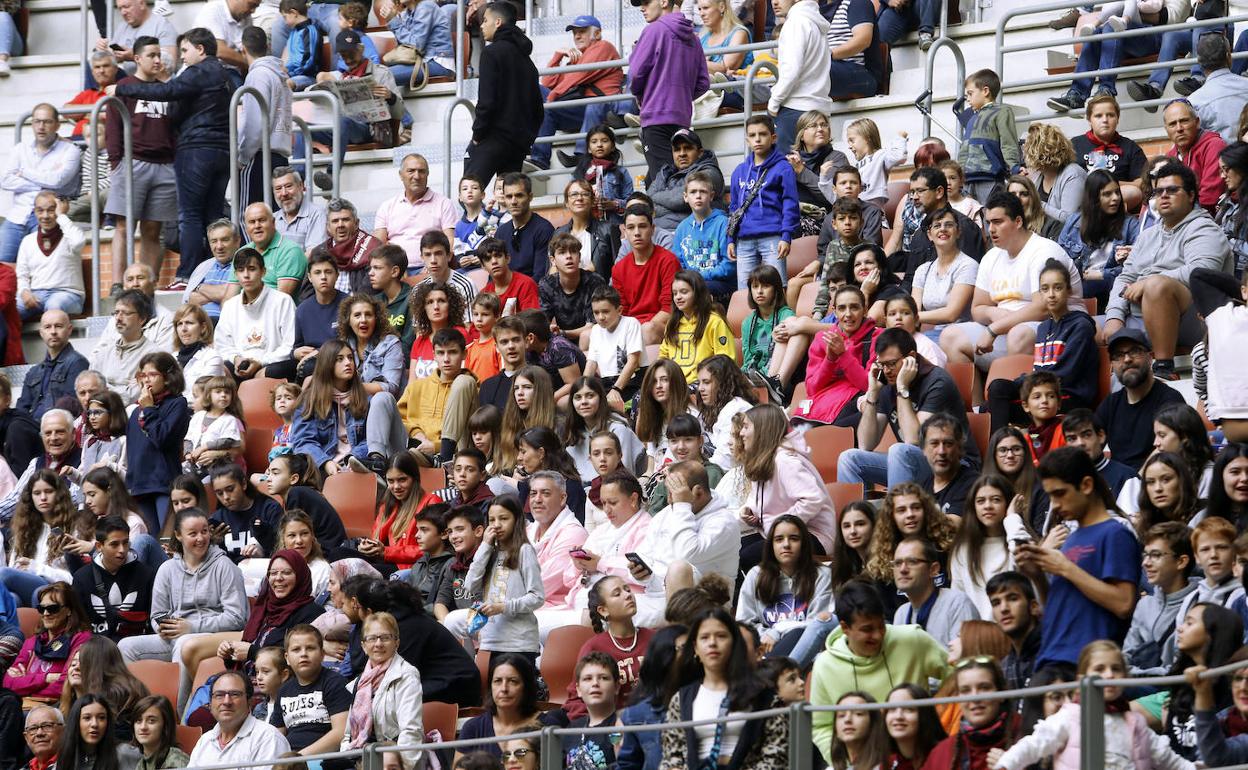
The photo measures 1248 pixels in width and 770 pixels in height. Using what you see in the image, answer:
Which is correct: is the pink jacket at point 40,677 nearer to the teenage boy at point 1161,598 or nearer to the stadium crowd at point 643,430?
the stadium crowd at point 643,430

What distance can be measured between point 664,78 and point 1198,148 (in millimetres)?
3412

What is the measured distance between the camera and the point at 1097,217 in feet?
43.6

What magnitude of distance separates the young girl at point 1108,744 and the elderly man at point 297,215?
8627mm

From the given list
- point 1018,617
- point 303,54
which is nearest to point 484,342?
point 303,54

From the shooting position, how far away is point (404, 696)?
1029 cm

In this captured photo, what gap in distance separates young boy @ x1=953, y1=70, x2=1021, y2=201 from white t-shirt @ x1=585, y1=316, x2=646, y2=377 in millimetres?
2258

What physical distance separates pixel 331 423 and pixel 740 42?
4796mm

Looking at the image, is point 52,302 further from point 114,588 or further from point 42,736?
point 42,736

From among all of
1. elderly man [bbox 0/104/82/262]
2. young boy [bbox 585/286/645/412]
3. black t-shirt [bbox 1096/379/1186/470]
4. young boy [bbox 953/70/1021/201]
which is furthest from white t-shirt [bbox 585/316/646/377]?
elderly man [bbox 0/104/82/262]

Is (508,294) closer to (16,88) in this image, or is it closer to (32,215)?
(32,215)

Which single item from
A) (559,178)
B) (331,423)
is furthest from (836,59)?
(331,423)

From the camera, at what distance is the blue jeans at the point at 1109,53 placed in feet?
52.2

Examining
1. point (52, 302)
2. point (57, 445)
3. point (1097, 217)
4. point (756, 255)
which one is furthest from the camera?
point (52, 302)

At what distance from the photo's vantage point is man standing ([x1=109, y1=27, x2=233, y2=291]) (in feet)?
52.5
